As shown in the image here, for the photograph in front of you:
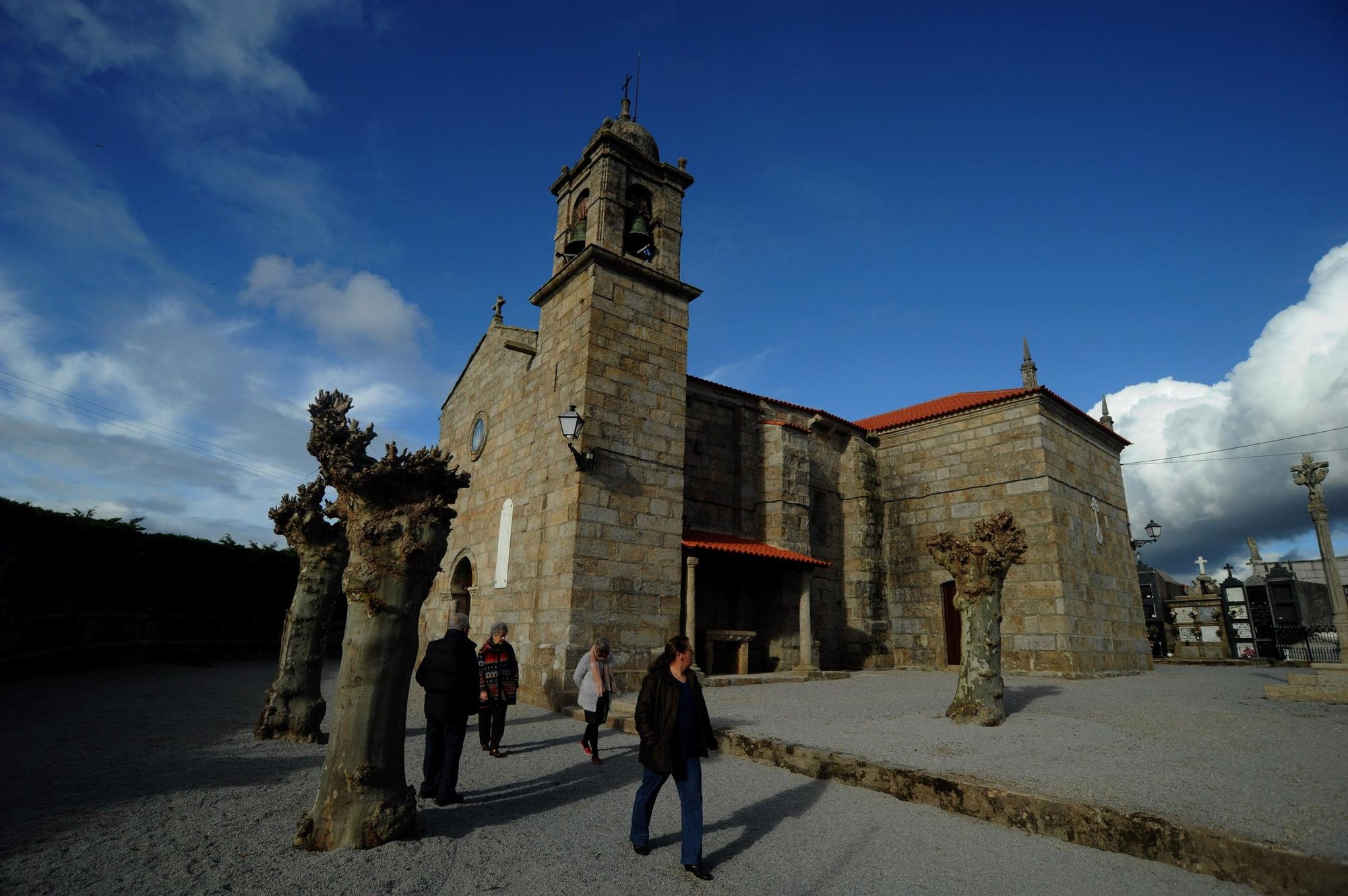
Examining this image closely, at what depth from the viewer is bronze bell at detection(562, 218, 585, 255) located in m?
15.0

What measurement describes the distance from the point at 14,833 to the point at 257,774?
1.90 m

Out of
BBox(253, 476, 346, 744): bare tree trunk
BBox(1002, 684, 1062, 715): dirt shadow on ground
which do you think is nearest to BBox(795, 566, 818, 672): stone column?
BBox(1002, 684, 1062, 715): dirt shadow on ground

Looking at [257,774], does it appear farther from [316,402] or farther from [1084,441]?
[1084,441]

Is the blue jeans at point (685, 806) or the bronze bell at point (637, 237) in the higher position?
the bronze bell at point (637, 237)

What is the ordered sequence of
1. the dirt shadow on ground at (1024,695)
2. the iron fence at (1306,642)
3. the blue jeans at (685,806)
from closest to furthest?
the blue jeans at (685,806) < the dirt shadow on ground at (1024,695) < the iron fence at (1306,642)

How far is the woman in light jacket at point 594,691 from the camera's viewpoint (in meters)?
7.33

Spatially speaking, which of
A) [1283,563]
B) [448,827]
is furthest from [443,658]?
[1283,563]

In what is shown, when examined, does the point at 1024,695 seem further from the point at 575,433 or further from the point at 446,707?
the point at 446,707

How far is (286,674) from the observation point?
8.02m

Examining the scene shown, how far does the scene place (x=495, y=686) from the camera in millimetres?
7414

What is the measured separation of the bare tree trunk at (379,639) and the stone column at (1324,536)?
15605mm

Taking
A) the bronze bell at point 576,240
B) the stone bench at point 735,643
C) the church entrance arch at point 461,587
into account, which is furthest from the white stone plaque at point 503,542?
the bronze bell at point 576,240

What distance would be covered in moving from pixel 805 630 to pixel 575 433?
717 centimetres

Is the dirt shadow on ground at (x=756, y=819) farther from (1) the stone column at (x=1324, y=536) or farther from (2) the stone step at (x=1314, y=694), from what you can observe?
(1) the stone column at (x=1324, y=536)
